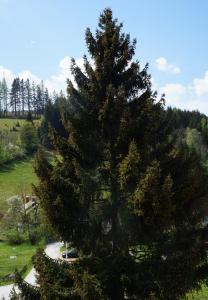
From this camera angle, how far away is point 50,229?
14.3 meters

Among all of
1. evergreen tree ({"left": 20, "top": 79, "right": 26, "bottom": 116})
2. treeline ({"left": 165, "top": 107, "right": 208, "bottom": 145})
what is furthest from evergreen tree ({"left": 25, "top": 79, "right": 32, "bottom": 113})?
treeline ({"left": 165, "top": 107, "right": 208, "bottom": 145})

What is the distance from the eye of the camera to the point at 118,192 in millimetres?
14680

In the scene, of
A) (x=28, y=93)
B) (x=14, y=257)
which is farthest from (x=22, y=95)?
(x=14, y=257)

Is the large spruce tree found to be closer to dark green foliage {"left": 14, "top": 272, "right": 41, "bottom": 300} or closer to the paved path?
dark green foliage {"left": 14, "top": 272, "right": 41, "bottom": 300}

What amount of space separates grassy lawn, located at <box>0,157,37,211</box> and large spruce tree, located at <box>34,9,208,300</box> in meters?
61.7

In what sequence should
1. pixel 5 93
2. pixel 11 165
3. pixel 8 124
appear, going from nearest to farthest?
pixel 11 165, pixel 8 124, pixel 5 93

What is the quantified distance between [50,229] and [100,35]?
7039 millimetres

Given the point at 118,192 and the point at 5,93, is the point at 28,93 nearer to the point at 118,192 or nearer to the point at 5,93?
the point at 5,93

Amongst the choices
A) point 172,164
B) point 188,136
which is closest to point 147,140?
point 172,164

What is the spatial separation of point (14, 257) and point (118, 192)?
39453 millimetres

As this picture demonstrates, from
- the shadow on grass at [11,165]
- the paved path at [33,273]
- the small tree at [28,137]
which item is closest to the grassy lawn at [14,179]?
the shadow on grass at [11,165]

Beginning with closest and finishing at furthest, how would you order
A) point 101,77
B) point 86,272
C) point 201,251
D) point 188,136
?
point 86,272, point 201,251, point 101,77, point 188,136

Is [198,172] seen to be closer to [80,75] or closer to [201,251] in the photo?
[201,251]

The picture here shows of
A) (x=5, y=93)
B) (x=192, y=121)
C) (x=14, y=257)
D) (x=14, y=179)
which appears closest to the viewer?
(x=14, y=257)
